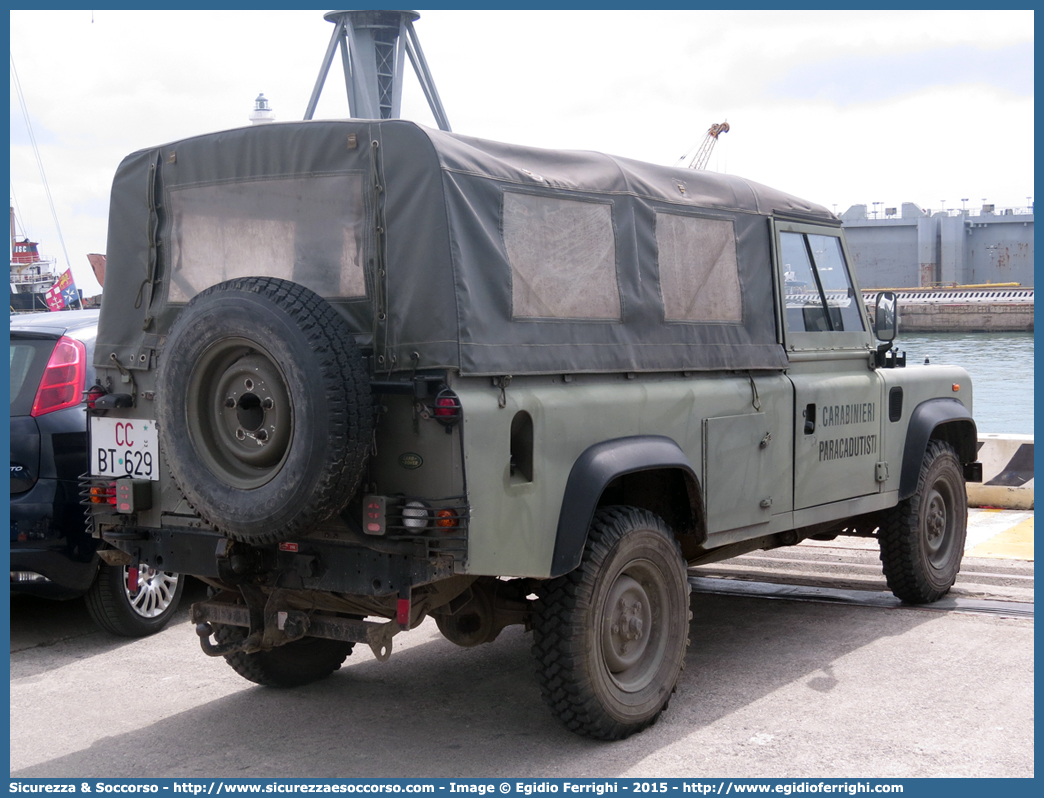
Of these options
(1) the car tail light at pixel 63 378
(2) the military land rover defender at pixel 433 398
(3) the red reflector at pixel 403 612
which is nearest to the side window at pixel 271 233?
(2) the military land rover defender at pixel 433 398

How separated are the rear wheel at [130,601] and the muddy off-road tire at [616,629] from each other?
9.48 ft

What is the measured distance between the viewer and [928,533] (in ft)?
23.8

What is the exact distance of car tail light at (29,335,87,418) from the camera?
6389 mm

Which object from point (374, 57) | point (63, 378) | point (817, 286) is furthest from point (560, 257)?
point (374, 57)

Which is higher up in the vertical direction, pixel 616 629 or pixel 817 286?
pixel 817 286

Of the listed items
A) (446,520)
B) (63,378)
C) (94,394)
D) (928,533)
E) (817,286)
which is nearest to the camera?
(446,520)

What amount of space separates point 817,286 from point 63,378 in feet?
14.1

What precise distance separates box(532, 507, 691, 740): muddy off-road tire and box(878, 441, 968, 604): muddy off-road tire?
2441 millimetres

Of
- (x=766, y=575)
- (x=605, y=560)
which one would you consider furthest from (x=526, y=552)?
(x=766, y=575)

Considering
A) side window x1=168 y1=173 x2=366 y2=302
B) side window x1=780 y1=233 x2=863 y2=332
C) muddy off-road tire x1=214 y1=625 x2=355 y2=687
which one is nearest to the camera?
side window x1=168 y1=173 x2=366 y2=302

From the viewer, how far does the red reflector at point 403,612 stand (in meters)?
4.21

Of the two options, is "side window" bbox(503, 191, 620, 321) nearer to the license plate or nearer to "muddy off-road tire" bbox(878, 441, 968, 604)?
the license plate

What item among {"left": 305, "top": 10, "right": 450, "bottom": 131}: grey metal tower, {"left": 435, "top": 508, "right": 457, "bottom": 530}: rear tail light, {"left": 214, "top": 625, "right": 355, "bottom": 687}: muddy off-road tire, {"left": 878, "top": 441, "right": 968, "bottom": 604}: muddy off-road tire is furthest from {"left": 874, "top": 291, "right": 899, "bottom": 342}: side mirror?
{"left": 305, "top": 10, "right": 450, "bottom": 131}: grey metal tower

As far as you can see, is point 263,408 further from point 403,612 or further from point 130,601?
point 130,601
